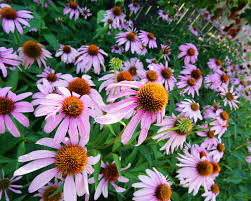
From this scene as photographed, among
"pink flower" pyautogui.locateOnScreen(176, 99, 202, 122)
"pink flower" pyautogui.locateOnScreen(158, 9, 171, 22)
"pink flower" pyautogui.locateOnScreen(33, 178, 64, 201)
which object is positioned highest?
"pink flower" pyautogui.locateOnScreen(158, 9, 171, 22)

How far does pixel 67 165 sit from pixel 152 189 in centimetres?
57

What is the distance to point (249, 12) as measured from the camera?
144 inches

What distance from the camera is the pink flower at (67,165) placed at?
0.60 meters

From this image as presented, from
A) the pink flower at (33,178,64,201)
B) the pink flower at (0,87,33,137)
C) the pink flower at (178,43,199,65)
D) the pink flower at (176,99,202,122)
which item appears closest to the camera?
the pink flower at (0,87,33,137)

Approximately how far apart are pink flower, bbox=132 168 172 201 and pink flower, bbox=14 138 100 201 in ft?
1.29

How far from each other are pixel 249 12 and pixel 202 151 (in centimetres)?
385

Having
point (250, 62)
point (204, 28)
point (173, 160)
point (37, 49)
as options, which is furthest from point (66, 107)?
point (204, 28)

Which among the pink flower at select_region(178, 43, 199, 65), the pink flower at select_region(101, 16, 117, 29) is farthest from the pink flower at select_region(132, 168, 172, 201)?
the pink flower at select_region(101, 16, 117, 29)

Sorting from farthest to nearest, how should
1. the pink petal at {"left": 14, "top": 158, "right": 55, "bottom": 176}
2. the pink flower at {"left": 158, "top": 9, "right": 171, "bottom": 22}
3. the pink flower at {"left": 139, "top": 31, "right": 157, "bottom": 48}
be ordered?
the pink flower at {"left": 158, "top": 9, "right": 171, "bottom": 22}
the pink flower at {"left": 139, "top": 31, "right": 157, "bottom": 48}
the pink petal at {"left": 14, "top": 158, "right": 55, "bottom": 176}

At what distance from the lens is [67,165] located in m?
0.64

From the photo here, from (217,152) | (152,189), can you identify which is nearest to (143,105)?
(152,189)

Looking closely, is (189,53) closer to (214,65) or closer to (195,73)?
(195,73)

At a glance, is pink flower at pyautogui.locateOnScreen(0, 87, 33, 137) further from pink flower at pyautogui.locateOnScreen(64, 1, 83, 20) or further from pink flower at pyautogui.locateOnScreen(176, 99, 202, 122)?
pink flower at pyautogui.locateOnScreen(64, 1, 83, 20)

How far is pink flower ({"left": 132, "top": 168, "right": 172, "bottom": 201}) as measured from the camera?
93cm
